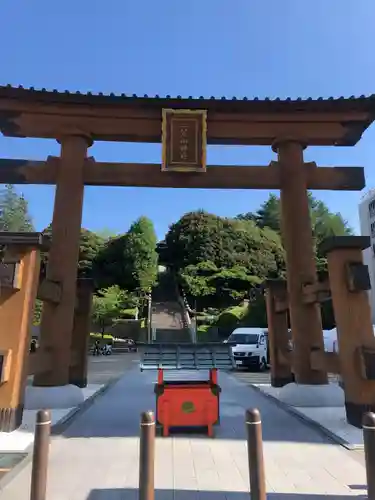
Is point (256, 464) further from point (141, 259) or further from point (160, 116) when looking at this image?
point (141, 259)

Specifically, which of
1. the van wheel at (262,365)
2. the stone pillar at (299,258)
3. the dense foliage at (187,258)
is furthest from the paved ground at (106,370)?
the dense foliage at (187,258)

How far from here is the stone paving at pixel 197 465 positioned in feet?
12.4

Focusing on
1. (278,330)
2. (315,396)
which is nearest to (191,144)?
(278,330)

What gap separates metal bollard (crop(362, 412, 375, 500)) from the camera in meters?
2.97

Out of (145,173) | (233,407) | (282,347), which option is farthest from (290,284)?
(145,173)

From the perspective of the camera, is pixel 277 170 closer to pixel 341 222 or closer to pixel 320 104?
pixel 320 104

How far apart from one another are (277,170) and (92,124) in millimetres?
4555

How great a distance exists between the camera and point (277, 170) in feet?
30.4

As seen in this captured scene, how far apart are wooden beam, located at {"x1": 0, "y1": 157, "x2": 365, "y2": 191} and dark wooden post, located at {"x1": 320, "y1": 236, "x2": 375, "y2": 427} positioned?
2787 millimetres

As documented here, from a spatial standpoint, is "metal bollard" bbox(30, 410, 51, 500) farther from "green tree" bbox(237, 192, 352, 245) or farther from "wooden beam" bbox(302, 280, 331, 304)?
"green tree" bbox(237, 192, 352, 245)

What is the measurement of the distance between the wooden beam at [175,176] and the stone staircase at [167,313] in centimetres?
2075

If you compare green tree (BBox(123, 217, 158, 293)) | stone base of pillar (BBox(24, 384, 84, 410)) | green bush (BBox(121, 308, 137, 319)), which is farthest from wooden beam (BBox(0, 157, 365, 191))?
green tree (BBox(123, 217, 158, 293))

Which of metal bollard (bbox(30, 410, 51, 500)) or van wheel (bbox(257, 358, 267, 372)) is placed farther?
van wheel (bbox(257, 358, 267, 372))

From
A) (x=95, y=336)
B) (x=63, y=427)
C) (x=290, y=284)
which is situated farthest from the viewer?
(x=95, y=336)
